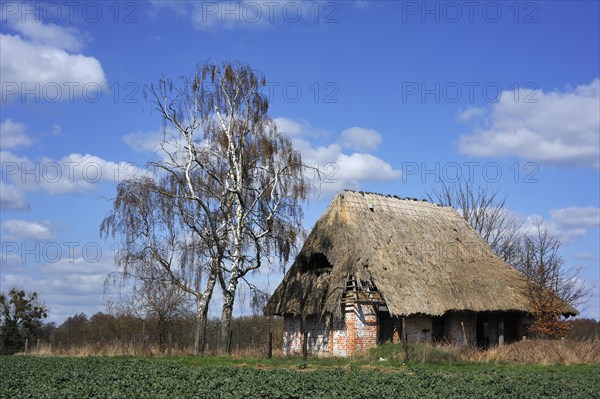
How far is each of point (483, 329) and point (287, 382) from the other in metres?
17.8

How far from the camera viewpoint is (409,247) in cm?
2969

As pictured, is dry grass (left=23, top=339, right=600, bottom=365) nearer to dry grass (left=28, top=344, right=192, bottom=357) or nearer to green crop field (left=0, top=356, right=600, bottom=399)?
dry grass (left=28, top=344, right=192, bottom=357)

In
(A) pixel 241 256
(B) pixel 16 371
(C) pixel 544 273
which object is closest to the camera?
(B) pixel 16 371

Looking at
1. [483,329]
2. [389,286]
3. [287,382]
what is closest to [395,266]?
[389,286]

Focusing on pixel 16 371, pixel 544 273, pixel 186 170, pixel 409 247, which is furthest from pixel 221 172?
pixel 544 273

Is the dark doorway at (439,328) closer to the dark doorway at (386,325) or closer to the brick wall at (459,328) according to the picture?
the brick wall at (459,328)

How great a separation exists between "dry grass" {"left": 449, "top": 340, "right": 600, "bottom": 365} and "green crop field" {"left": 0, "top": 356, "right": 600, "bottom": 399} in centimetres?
260

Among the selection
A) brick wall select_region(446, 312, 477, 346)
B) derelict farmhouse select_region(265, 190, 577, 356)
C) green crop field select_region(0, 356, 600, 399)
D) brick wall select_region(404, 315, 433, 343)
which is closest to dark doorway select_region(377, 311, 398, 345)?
derelict farmhouse select_region(265, 190, 577, 356)

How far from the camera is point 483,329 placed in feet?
102

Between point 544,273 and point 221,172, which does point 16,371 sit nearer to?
point 221,172

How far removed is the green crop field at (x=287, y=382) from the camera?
47.5 ft

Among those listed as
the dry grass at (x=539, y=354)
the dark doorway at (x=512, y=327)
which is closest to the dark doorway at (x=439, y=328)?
the dry grass at (x=539, y=354)

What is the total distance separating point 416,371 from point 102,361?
A: 10456mm

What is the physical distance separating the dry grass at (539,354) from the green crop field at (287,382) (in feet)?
8.53
